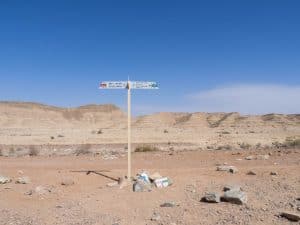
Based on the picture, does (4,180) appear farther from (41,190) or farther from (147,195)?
(147,195)

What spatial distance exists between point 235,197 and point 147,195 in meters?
2.09

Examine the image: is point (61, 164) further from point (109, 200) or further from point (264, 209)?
point (264, 209)

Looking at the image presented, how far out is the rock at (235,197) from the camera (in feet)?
30.3

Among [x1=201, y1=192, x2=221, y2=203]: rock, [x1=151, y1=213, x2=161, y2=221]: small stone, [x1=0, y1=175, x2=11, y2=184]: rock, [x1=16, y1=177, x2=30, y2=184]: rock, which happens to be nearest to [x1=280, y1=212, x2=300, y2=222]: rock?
[x1=201, y1=192, x2=221, y2=203]: rock

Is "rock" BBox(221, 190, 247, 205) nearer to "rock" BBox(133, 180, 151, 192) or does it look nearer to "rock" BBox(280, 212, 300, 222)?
"rock" BBox(280, 212, 300, 222)

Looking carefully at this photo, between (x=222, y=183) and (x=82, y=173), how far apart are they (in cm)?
429

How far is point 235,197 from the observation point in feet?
30.4

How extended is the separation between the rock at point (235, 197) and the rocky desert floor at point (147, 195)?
105 millimetres

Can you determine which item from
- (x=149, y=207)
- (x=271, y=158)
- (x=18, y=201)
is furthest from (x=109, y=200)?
(x=271, y=158)

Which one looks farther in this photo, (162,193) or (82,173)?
(82,173)

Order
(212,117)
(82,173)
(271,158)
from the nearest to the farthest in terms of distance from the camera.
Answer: (82,173) → (271,158) → (212,117)

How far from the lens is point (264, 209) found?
8.97m

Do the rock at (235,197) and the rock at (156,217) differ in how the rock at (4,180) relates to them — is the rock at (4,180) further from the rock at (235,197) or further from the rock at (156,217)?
the rock at (235,197)

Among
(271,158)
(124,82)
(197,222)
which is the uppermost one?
(124,82)
